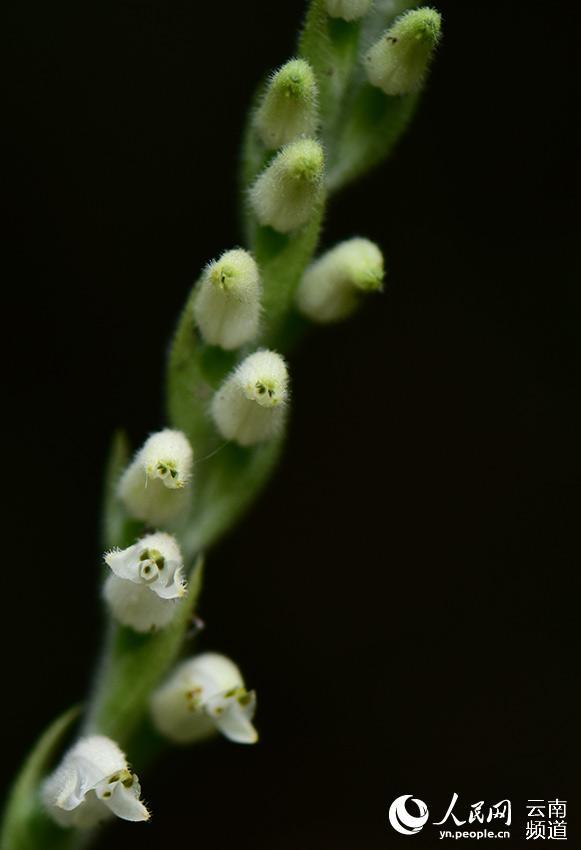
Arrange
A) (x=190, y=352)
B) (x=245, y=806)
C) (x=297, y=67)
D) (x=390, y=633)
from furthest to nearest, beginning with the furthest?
1. (x=390, y=633)
2. (x=245, y=806)
3. (x=190, y=352)
4. (x=297, y=67)

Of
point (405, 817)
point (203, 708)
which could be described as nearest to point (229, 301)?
point (203, 708)

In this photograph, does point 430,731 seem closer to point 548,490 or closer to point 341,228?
point 548,490

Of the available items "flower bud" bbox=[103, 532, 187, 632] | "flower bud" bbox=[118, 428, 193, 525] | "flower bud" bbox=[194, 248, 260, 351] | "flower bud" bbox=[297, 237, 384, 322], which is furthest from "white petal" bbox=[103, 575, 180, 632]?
"flower bud" bbox=[297, 237, 384, 322]

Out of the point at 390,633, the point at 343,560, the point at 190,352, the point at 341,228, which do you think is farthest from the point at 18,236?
the point at 190,352

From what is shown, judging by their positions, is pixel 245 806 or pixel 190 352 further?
pixel 245 806

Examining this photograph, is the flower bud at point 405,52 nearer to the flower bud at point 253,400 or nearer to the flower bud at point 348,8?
the flower bud at point 348,8

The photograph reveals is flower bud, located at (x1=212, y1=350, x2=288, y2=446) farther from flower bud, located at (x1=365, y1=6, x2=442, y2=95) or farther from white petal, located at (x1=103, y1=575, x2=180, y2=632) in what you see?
flower bud, located at (x1=365, y1=6, x2=442, y2=95)

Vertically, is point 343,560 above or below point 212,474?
above
